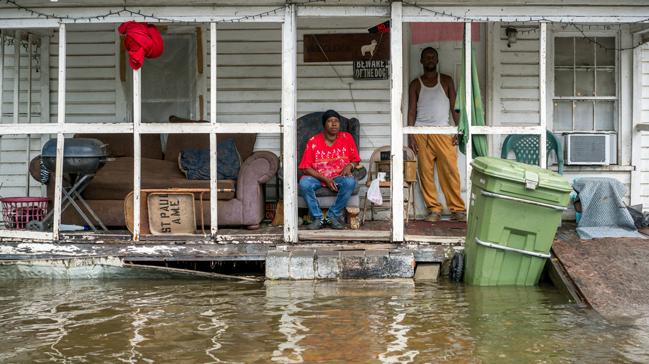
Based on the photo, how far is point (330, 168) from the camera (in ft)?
30.6

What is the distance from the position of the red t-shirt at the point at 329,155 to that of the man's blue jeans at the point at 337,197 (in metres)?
0.19

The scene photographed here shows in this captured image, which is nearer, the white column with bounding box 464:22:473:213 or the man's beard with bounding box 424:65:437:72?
the white column with bounding box 464:22:473:213

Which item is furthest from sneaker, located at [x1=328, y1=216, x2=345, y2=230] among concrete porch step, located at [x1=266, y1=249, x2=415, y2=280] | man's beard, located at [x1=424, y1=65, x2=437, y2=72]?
man's beard, located at [x1=424, y1=65, x2=437, y2=72]

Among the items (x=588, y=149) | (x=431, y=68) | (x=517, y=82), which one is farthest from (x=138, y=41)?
(x=588, y=149)

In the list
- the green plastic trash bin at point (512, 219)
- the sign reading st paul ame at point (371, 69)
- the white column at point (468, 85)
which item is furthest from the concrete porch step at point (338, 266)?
the sign reading st paul ame at point (371, 69)

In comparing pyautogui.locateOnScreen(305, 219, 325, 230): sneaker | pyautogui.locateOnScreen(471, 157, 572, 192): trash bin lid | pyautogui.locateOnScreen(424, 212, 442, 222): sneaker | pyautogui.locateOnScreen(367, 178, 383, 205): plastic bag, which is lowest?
pyautogui.locateOnScreen(305, 219, 325, 230): sneaker

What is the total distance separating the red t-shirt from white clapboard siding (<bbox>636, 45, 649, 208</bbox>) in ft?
11.9

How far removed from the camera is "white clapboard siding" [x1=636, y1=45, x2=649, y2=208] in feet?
32.9

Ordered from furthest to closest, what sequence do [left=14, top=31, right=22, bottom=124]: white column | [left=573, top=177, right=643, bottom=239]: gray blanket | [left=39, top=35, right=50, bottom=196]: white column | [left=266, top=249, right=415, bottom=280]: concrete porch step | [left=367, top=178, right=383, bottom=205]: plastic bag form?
[left=39, top=35, right=50, bottom=196]: white column → [left=14, top=31, right=22, bottom=124]: white column → [left=367, top=178, right=383, bottom=205]: plastic bag → [left=573, top=177, right=643, bottom=239]: gray blanket → [left=266, top=249, right=415, bottom=280]: concrete porch step

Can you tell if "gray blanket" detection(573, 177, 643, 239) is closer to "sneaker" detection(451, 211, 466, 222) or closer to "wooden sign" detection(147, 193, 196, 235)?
"sneaker" detection(451, 211, 466, 222)

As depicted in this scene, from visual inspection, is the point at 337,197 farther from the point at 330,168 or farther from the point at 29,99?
the point at 29,99

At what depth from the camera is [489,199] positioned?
7.21 m

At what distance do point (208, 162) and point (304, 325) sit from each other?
13.3 ft

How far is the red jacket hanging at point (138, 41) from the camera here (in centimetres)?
823
